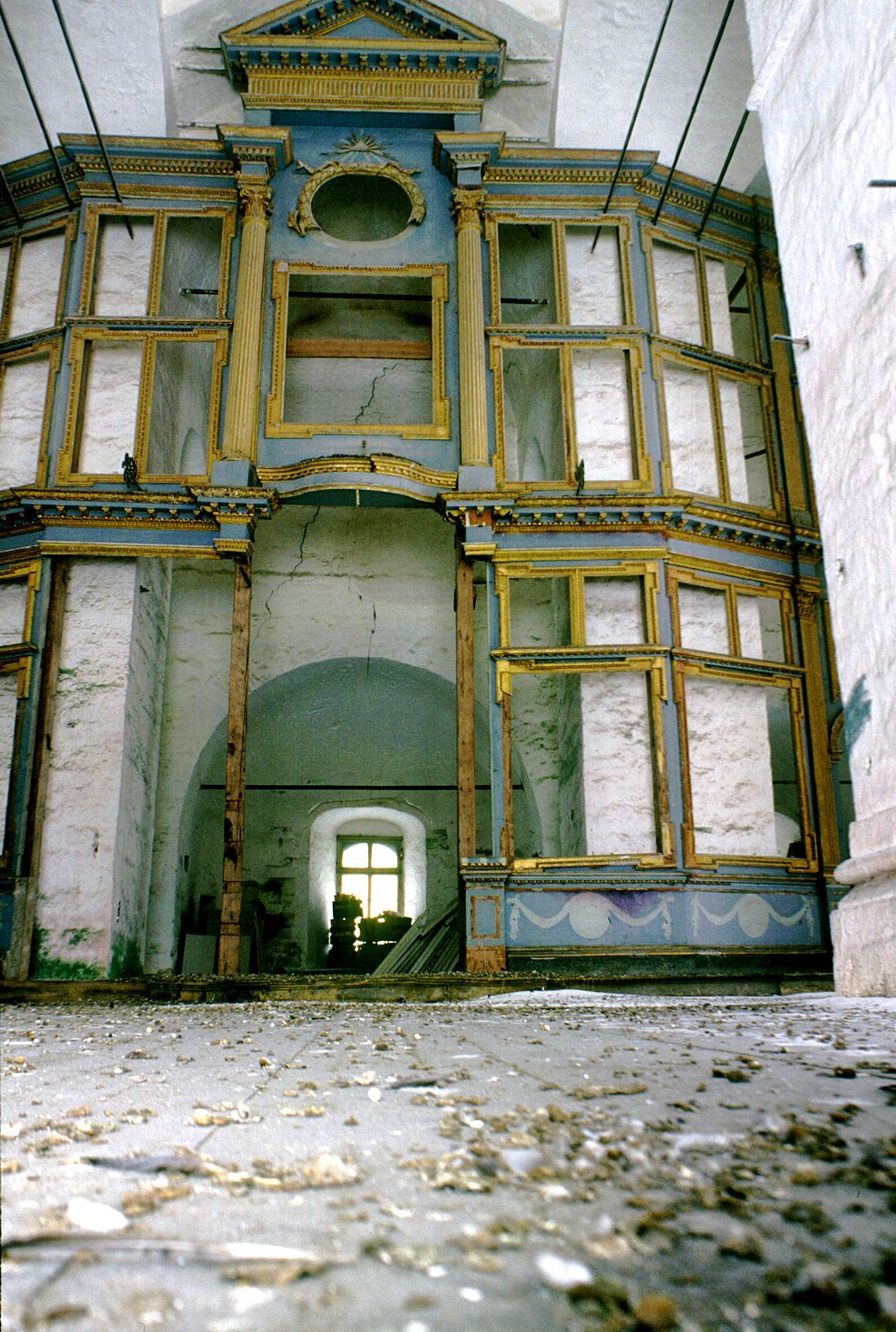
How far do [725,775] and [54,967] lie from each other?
610cm

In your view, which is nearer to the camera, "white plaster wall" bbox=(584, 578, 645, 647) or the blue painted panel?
the blue painted panel

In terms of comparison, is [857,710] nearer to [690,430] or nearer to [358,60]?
[690,430]

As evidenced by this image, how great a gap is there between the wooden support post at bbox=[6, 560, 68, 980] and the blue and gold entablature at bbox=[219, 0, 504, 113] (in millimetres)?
5655

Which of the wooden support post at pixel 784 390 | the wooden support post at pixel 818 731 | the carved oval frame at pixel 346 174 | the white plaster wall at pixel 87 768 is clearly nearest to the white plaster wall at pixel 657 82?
the wooden support post at pixel 784 390

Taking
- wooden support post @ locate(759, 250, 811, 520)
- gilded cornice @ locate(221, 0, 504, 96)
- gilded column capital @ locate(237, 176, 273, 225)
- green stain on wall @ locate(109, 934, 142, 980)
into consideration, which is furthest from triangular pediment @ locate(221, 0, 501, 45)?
green stain on wall @ locate(109, 934, 142, 980)

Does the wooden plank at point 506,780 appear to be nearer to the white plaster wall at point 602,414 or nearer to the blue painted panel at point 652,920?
the blue painted panel at point 652,920

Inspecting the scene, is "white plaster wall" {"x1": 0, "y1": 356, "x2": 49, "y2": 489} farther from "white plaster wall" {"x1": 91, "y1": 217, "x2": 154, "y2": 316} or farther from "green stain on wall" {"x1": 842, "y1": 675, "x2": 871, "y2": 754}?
"green stain on wall" {"x1": 842, "y1": 675, "x2": 871, "y2": 754}

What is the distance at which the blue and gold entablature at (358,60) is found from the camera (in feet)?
36.2

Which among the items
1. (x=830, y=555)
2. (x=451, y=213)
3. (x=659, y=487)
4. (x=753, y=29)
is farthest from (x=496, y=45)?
(x=830, y=555)

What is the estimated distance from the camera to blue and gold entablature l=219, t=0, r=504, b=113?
1103 centimetres

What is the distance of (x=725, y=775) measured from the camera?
9680 mm

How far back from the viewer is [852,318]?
4.57 m

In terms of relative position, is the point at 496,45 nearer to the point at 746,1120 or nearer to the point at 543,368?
the point at 543,368

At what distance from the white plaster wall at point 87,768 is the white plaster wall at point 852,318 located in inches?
265
